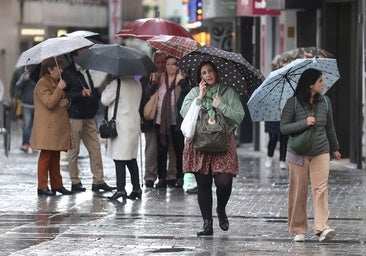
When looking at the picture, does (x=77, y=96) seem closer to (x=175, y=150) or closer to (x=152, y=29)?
(x=175, y=150)

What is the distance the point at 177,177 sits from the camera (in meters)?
17.8

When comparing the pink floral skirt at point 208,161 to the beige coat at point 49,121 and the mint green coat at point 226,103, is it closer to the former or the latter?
the mint green coat at point 226,103

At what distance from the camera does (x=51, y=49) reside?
16203 millimetres

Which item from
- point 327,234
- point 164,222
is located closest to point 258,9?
point 164,222

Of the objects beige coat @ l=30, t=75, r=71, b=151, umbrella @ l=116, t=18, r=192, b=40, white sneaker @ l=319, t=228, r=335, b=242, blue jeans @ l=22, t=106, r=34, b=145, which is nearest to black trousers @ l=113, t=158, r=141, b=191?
beige coat @ l=30, t=75, r=71, b=151

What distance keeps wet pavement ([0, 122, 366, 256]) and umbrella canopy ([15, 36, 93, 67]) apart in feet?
5.91

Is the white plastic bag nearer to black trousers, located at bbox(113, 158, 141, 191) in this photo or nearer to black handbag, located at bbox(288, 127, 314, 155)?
black handbag, located at bbox(288, 127, 314, 155)

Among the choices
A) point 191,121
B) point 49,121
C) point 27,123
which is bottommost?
point 27,123

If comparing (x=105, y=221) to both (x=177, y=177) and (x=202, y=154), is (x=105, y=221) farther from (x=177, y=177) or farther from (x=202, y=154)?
(x=177, y=177)

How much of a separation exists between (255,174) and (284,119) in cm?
789

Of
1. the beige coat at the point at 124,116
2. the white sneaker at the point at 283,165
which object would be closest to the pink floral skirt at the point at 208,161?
the beige coat at the point at 124,116

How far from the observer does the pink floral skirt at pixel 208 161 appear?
1269cm

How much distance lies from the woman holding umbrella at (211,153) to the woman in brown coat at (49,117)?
13.2 feet

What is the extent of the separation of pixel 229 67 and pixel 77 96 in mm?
4307
